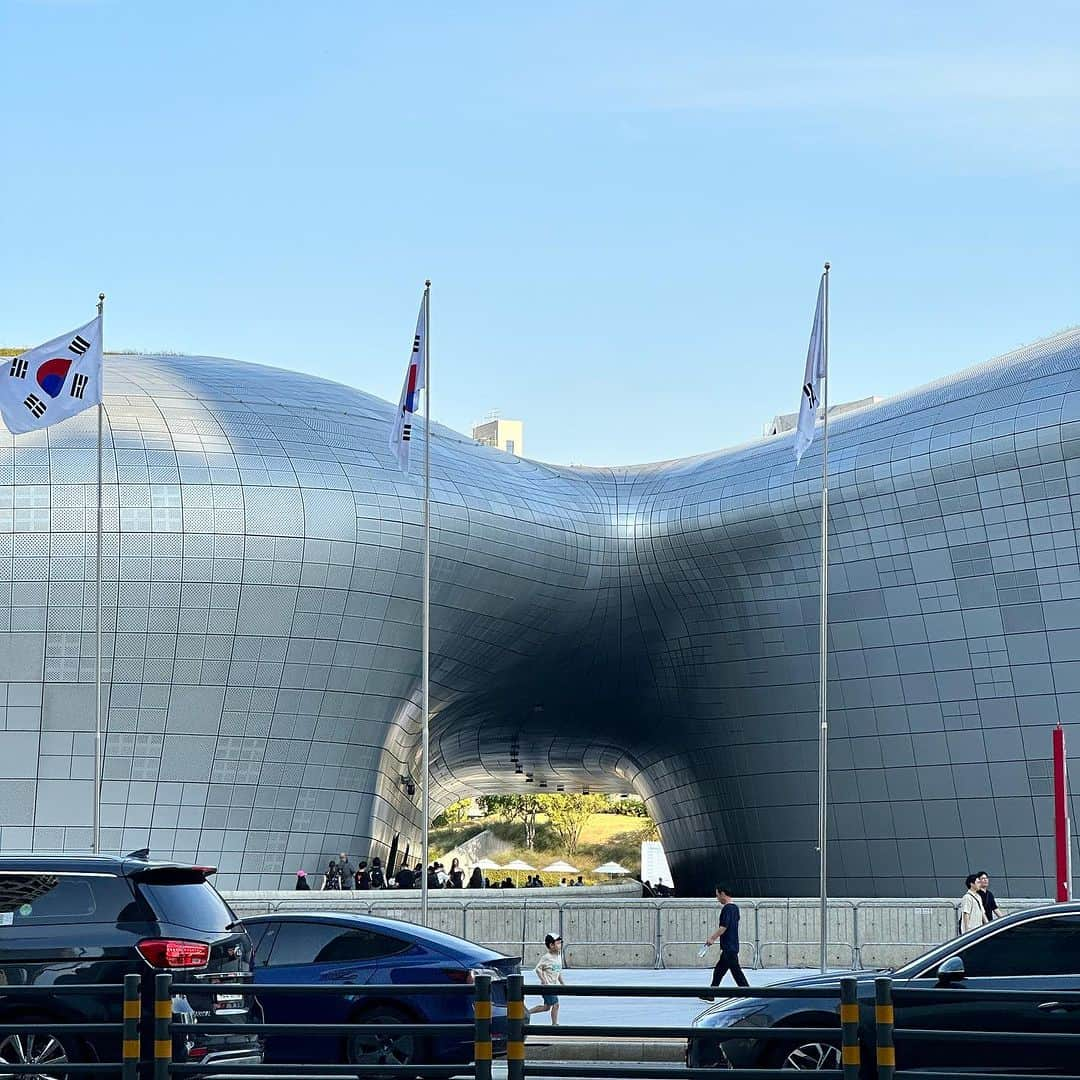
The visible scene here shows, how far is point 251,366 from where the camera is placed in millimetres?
48156

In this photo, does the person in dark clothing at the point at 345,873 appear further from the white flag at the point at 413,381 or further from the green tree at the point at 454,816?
the green tree at the point at 454,816

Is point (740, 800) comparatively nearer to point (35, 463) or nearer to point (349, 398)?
point (349, 398)

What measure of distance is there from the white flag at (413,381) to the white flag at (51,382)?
20.2ft

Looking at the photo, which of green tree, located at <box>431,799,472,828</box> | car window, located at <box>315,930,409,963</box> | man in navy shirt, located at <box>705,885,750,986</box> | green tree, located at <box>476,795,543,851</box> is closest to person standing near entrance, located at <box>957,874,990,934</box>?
man in navy shirt, located at <box>705,885,750,986</box>

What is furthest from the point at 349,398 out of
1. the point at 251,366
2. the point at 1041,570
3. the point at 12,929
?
the point at 12,929

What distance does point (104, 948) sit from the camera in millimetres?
12344

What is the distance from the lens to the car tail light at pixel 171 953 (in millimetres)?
12312

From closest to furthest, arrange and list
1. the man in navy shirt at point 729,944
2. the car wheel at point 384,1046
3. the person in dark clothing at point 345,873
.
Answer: the car wheel at point 384,1046, the man in navy shirt at point 729,944, the person in dark clothing at point 345,873

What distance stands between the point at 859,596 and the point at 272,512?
16547 millimetres

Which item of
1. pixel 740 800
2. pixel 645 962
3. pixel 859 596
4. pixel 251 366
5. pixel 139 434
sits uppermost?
pixel 251 366

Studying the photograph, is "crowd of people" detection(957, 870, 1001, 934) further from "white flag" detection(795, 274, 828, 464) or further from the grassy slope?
the grassy slope

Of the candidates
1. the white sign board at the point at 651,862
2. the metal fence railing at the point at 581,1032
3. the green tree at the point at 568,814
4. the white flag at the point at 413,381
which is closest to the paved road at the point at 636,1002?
the metal fence railing at the point at 581,1032

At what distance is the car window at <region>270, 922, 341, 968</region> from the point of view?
53.0 ft

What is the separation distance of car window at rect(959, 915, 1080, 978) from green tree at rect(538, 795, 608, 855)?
11023 cm
